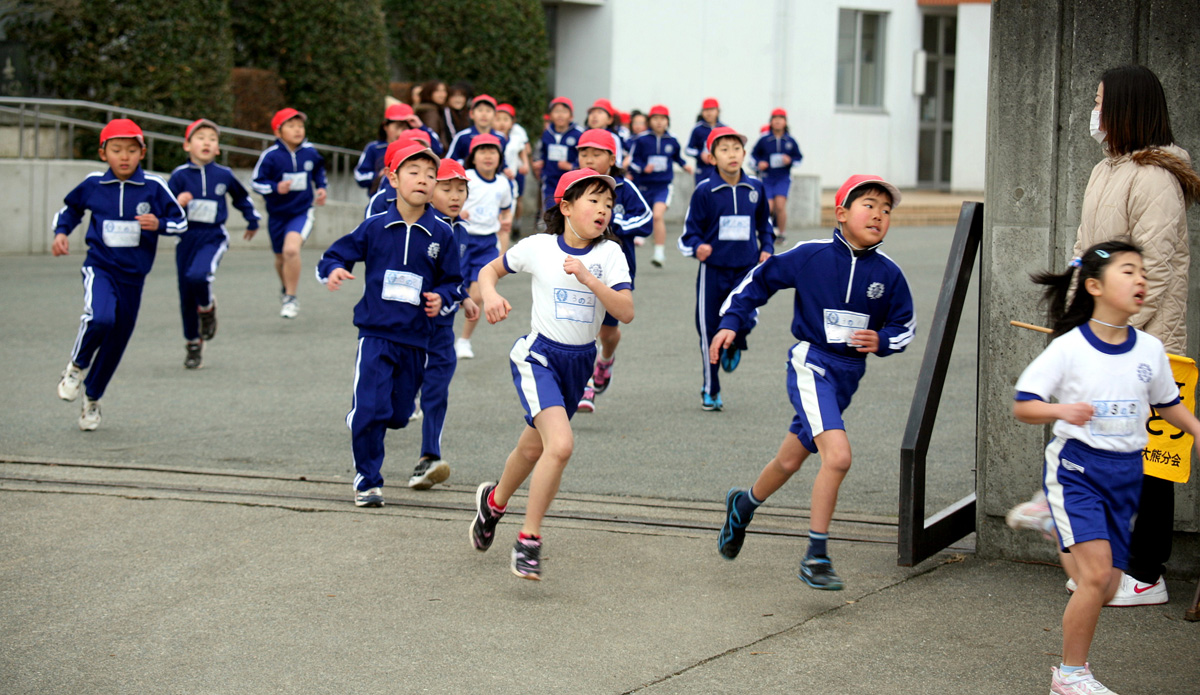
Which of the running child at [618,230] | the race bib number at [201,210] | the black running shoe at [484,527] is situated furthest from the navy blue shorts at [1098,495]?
the race bib number at [201,210]

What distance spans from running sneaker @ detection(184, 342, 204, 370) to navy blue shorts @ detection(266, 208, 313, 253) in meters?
2.46

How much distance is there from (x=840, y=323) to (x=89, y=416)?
483 centimetres

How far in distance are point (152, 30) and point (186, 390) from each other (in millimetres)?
10246

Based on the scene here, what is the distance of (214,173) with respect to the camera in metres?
10.5

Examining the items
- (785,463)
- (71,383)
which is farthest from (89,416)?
(785,463)

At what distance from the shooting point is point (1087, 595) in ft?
12.8

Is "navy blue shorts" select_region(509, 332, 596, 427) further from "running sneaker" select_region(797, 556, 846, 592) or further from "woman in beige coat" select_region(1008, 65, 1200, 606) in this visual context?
"woman in beige coat" select_region(1008, 65, 1200, 606)

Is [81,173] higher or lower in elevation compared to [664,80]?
lower

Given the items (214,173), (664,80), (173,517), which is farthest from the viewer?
(664,80)

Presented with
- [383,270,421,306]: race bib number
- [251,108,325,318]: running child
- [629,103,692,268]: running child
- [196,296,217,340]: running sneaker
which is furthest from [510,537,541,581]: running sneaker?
[629,103,692,268]: running child

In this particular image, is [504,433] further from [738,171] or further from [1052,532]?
[1052,532]

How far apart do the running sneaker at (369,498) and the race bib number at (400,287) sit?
92cm

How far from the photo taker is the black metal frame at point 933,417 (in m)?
5.09

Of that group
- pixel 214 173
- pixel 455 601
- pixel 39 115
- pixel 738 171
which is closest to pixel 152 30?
pixel 39 115
